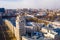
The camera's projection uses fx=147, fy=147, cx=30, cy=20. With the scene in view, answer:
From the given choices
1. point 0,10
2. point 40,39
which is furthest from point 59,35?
point 0,10

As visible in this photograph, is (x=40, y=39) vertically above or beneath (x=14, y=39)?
above

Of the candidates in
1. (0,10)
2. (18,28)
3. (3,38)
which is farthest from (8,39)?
(0,10)

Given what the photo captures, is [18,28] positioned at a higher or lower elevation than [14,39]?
higher

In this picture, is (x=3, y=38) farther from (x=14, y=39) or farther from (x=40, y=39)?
(x=40, y=39)

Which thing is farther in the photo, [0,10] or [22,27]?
[0,10]

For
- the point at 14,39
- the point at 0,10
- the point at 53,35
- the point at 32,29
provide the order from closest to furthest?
the point at 53,35 → the point at 14,39 → the point at 32,29 → the point at 0,10

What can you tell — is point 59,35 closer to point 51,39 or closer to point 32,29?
point 51,39

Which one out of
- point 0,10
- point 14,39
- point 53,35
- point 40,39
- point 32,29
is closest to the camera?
point 40,39

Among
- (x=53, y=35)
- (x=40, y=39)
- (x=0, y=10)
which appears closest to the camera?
(x=40, y=39)

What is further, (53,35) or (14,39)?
(14,39)
